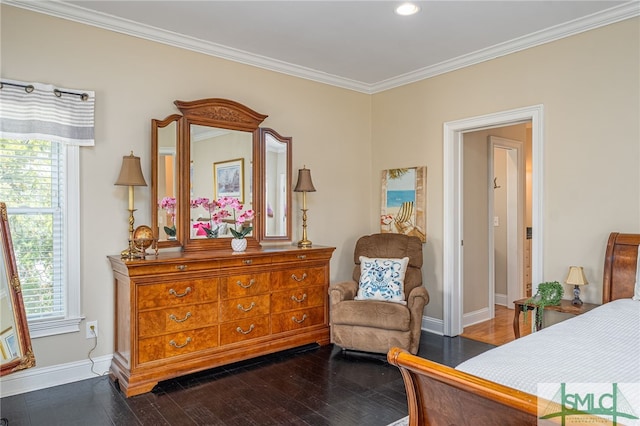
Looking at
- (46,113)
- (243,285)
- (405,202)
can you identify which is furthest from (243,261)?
(405,202)

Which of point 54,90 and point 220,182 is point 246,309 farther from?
point 54,90

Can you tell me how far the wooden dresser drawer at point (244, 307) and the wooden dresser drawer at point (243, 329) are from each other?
0.04 meters

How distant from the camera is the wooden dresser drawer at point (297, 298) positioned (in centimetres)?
361

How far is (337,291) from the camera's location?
12.1 ft

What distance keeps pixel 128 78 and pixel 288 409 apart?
274cm

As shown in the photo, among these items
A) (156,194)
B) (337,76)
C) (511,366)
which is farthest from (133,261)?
(337,76)

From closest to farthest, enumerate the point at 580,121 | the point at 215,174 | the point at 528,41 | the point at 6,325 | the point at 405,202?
the point at 6,325 < the point at 580,121 < the point at 528,41 < the point at 215,174 < the point at 405,202

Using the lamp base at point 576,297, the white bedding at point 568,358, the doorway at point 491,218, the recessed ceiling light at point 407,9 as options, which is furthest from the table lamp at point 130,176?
the lamp base at point 576,297

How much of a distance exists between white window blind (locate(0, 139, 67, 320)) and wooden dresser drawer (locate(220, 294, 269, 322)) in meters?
1.15

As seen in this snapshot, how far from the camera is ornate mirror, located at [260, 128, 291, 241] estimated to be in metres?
4.02

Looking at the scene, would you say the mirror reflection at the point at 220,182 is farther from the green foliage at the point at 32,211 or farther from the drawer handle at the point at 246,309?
the green foliage at the point at 32,211

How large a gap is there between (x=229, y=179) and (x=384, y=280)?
165 centimetres

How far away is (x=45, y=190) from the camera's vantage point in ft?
9.84

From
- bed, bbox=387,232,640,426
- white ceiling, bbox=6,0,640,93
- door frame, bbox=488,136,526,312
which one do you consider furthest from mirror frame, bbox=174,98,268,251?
door frame, bbox=488,136,526,312
